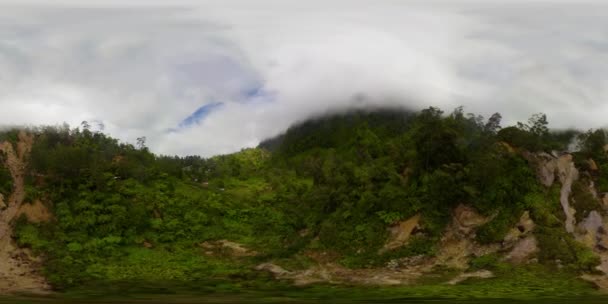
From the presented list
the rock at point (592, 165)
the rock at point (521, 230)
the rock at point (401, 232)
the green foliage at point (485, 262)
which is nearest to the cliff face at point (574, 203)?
the rock at point (592, 165)

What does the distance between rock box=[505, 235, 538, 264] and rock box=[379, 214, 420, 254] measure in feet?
16.3

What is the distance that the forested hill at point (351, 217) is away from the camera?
26453 mm

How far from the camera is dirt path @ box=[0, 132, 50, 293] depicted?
24.3 m

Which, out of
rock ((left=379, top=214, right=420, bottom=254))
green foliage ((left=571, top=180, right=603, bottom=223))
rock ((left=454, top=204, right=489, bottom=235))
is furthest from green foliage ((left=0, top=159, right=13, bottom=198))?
green foliage ((left=571, top=180, right=603, bottom=223))

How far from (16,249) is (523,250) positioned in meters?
25.4

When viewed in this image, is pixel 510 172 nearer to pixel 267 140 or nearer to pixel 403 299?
pixel 403 299

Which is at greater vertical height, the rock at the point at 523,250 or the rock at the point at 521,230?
the rock at the point at 521,230

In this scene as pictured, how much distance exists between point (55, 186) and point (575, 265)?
28632 mm

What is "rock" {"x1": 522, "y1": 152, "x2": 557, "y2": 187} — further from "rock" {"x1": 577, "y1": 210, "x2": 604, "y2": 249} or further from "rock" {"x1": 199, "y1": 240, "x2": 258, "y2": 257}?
"rock" {"x1": 199, "y1": 240, "x2": 258, "y2": 257}

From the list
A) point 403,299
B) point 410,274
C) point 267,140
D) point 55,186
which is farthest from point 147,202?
point 267,140

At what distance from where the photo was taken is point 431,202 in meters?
29.8

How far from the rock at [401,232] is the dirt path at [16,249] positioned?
16.2m

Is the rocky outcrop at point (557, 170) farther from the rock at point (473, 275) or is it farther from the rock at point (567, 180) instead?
the rock at point (473, 275)

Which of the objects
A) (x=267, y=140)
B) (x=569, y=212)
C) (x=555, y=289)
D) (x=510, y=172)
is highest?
(x=267, y=140)
